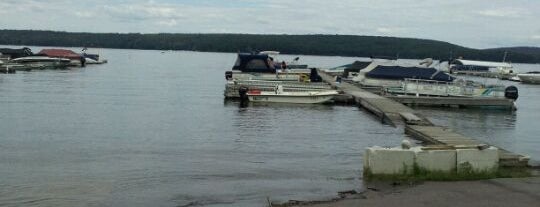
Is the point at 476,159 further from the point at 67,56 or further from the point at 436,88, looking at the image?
the point at 67,56

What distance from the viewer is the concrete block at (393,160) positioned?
14.6 m

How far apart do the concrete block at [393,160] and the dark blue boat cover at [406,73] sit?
29086 millimetres

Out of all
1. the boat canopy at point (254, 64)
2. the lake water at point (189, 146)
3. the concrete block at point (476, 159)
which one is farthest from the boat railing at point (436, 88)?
the concrete block at point (476, 159)

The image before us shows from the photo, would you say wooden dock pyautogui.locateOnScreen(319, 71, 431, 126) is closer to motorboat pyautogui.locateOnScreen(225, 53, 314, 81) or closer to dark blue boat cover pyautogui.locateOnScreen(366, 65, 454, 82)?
dark blue boat cover pyautogui.locateOnScreen(366, 65, 454, 82)

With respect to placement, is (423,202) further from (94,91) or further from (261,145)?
(94,91)

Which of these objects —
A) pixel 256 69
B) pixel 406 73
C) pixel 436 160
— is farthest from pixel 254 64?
pixel 436 160

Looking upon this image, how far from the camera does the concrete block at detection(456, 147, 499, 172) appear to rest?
14609 mm

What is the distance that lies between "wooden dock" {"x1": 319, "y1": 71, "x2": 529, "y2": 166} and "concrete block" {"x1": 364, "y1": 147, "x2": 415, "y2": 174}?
1719mm

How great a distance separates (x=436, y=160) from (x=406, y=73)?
104 ft

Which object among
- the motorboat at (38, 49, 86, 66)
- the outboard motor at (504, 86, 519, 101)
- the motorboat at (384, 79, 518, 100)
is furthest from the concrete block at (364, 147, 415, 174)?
the motorboat at (38, 49, 86, 66)

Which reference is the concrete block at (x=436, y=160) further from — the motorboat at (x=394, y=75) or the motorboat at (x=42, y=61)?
the motorboat at (x=42, y=61)

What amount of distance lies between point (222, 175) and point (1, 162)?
Result: 18.2ft

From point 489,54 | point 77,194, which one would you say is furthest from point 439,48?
point 77,194

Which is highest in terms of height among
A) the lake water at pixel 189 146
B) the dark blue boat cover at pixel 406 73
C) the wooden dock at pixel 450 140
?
the dark blue boat cover at pixel 406 73
